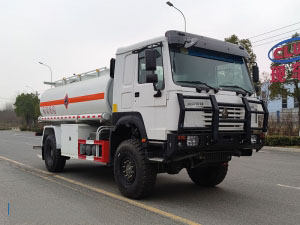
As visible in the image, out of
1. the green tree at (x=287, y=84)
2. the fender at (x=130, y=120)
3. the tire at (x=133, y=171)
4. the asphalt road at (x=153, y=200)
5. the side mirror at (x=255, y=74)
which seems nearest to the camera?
the asphalt road at (x=153, y=200)

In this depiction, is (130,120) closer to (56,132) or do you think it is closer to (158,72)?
(158,72)

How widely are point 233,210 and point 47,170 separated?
6053 mm

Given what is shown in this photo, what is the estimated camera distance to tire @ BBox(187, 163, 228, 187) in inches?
277

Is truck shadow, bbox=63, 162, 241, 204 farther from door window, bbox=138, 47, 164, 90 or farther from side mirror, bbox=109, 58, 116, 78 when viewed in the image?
side mirror, bbox=109, 58, 116, 78

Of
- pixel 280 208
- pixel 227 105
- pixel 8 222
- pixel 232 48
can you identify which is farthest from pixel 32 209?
pixel 232 48

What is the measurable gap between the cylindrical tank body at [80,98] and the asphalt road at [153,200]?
174cm

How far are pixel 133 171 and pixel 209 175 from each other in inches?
78.3

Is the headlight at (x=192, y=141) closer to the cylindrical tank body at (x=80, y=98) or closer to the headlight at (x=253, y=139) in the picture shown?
the headlight at (x=253, y=139)

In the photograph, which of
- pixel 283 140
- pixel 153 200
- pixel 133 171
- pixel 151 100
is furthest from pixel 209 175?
pixel 283 140

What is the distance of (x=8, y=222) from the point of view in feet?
15.7

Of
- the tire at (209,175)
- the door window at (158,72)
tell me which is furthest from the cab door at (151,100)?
the tire at (209,175)

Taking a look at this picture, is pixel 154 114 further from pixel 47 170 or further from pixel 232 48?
pixel 47 170

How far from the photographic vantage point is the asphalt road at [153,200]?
4.87 meters

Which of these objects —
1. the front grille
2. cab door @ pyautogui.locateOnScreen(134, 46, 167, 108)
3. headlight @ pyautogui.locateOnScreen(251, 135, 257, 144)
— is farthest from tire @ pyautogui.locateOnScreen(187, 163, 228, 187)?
cab door @ pyautogui.locateOnScreen(134, 46, 167, 108)
